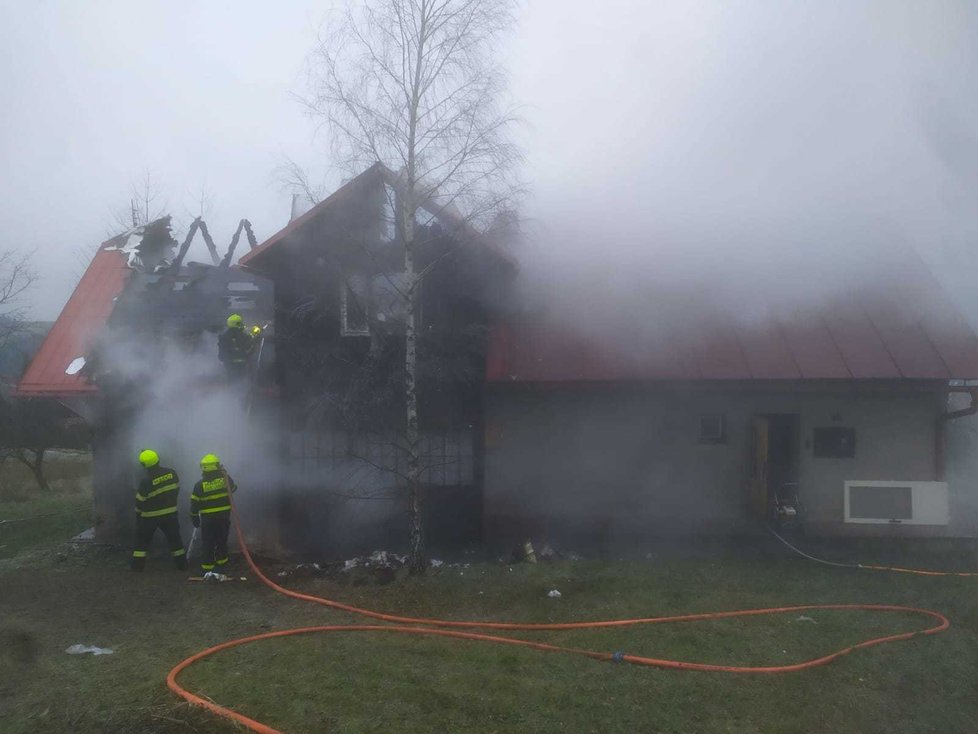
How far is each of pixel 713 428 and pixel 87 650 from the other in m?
7.64

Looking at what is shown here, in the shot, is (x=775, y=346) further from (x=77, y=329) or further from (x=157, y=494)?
(x=77, y=329)

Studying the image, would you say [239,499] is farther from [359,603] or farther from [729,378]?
[729,378]

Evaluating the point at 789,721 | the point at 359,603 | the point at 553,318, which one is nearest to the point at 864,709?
the point at 789,721

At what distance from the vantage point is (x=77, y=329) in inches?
462

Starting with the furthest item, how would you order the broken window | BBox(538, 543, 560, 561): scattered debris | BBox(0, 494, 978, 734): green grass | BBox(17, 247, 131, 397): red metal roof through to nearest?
BBox(17, 247, 131, 397): red metal roof
the broken window
BBox(538, 543, 560, 561): scattered debris
BBox(0, 494, 978, 734): green grass

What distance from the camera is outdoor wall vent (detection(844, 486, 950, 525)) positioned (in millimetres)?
9445

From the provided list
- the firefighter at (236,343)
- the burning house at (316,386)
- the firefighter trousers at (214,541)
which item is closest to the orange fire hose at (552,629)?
the firefighter trousers at (214,541)

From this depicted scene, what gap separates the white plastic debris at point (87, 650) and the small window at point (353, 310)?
15.2 ft

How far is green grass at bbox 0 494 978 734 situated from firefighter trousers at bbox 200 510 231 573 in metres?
0.39

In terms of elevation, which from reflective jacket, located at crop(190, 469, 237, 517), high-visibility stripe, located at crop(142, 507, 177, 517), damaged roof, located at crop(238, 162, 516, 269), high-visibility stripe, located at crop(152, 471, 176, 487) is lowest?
high-visibility stripe, located at crop(142, 507, 177, 517)

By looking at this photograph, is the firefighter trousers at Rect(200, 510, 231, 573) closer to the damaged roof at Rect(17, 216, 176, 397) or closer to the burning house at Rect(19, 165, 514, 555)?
the burning house at Rect(19, 165, 514, 555)

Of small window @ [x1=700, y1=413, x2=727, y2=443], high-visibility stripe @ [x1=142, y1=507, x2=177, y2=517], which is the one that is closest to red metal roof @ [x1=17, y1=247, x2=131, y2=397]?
high-visibility stripe @ [x1=142, y1=507, x2=177, y2=517]

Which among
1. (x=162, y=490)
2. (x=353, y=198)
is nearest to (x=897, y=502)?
(x=353, y=198)

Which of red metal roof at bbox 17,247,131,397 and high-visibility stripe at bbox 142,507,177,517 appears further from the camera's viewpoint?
red metal roof at bbox 17,247,131,397
